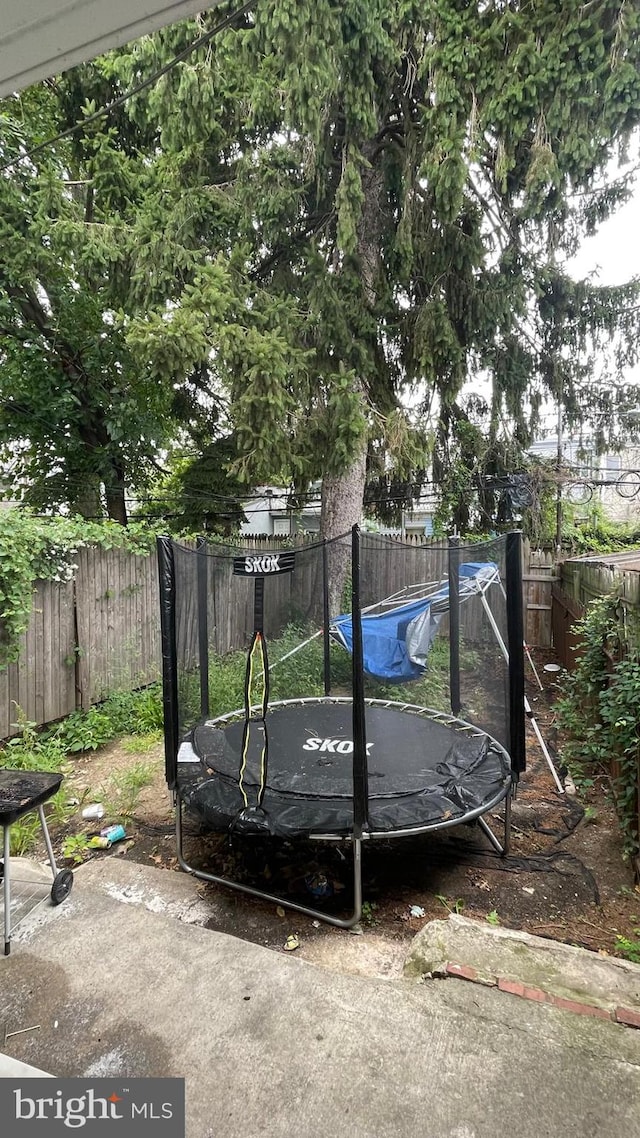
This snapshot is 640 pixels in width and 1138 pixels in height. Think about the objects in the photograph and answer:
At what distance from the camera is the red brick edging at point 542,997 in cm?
148

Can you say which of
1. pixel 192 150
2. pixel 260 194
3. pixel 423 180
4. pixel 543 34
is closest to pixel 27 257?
pixel 192 150

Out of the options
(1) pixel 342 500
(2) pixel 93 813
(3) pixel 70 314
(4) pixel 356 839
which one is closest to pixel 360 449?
(1) pixel 342 500

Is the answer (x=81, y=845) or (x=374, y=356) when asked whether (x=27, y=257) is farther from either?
(x=81, y=845)

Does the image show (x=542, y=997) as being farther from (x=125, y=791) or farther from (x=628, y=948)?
(x=125, y=791)

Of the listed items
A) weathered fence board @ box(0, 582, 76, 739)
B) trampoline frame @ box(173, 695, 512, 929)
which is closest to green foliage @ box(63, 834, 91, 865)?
trampoline frame @ box(173, 695, 512, 929)

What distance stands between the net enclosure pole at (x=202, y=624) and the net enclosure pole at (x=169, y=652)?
258 mm

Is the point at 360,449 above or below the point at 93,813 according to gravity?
above

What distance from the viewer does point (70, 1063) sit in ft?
4.47

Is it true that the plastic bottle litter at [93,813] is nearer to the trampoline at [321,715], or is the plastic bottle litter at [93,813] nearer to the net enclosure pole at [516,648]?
the trampoline at [321,715]

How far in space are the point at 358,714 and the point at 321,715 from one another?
5.97 ft

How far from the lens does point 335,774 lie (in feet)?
9.82

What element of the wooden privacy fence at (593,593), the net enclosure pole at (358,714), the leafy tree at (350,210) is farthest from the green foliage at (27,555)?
the wooden privacy fence at (593,593)

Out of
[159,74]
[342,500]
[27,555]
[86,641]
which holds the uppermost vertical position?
[159,74]

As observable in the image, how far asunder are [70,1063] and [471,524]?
7742 mm
